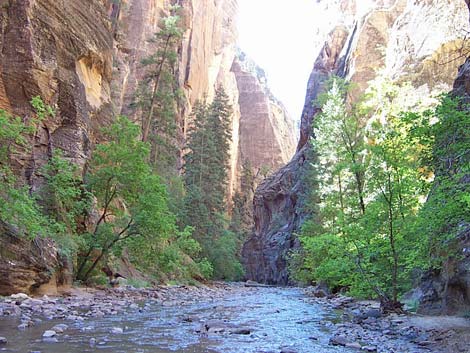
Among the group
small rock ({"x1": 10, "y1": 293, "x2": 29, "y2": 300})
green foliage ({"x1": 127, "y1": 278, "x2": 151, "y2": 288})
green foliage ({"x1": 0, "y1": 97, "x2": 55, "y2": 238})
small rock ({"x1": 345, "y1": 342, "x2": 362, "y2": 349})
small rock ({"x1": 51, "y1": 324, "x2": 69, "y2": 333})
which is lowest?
small rock ({"x1": 345, "y1": 342, "x2": 362, "y2": 349})

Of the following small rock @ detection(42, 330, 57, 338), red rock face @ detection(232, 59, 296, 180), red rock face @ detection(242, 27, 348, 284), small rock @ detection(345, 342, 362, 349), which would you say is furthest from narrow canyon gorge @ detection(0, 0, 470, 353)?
red rock face @ detection(232, 59, 296, 180)

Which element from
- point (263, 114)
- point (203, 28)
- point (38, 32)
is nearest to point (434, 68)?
point (38, 32)

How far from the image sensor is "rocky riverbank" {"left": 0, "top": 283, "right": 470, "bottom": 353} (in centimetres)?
686

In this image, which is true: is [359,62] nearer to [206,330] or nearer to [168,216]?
[168,216]

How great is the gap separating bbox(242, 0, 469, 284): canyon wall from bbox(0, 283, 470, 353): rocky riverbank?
6.52 metres

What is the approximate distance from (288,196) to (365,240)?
4426 centimetres

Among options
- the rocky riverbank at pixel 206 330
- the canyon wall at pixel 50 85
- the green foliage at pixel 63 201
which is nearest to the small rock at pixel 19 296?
the rocky riverbank at pixel 206 330

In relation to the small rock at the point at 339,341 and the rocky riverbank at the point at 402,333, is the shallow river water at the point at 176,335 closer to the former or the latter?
the small rock at the point at 339,341

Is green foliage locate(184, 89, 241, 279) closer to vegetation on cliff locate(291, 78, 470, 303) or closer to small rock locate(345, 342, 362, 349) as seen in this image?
vegetation on cliff locate(291, 78, 470, 303)

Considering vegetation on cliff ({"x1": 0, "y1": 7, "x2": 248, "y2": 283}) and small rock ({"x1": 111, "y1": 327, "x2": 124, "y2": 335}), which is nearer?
small rock ({"x1": 111, "y1": 327, "x2": 124, "y2": 335})

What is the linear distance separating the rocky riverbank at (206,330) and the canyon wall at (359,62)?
257 inches

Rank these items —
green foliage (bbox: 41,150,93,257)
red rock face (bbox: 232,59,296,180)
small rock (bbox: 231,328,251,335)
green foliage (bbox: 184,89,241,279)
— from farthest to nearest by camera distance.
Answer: red rock face (bbox: 232,59,296,180)
green foliage (bbox: 184,89,241,279)
green foliage (bbox: 41,150,93,257)
small rock (bbox: 231,328,251,335)

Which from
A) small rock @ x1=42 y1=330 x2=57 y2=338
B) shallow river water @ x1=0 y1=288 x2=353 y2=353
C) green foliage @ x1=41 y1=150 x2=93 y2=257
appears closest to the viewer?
shallow river water @ x1=0 y1=288 x2=353 y2=353

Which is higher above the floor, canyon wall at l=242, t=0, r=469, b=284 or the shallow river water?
canyon wall at l=242, t=0, r=469, b=284
